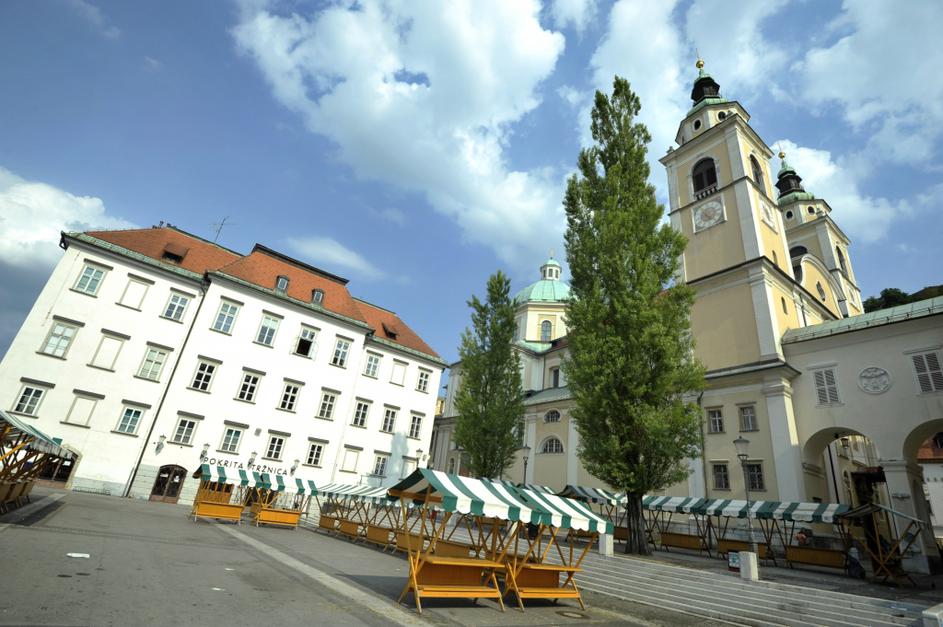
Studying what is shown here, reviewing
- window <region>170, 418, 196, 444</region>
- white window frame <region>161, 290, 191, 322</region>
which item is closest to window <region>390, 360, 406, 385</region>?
window <region>170, 418, 196, 444</region>

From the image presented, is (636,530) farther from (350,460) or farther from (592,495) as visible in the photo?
(350,460)

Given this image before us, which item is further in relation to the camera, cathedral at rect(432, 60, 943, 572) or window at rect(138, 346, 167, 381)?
window at rect(138, 346, 167, 381)

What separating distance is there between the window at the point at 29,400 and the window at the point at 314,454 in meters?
12.6

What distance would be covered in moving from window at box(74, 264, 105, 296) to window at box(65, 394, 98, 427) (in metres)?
5.19

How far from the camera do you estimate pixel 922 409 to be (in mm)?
18594

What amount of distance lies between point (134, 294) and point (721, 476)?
31499mm

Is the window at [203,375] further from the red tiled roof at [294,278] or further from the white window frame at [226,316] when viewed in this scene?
the red tiled roof at [294,278]

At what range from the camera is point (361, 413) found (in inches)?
→ 1190

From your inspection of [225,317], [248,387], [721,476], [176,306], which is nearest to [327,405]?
[248,387]

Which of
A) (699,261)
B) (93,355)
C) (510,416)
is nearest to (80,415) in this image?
(93,355)

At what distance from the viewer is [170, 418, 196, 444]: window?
2334cm

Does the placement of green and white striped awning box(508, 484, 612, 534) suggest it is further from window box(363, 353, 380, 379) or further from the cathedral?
window box(363, 353, 380, 379)

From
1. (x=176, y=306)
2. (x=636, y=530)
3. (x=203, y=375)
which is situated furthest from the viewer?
(x=176, y=306)

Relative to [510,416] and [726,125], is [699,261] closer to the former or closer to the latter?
[726,125]
